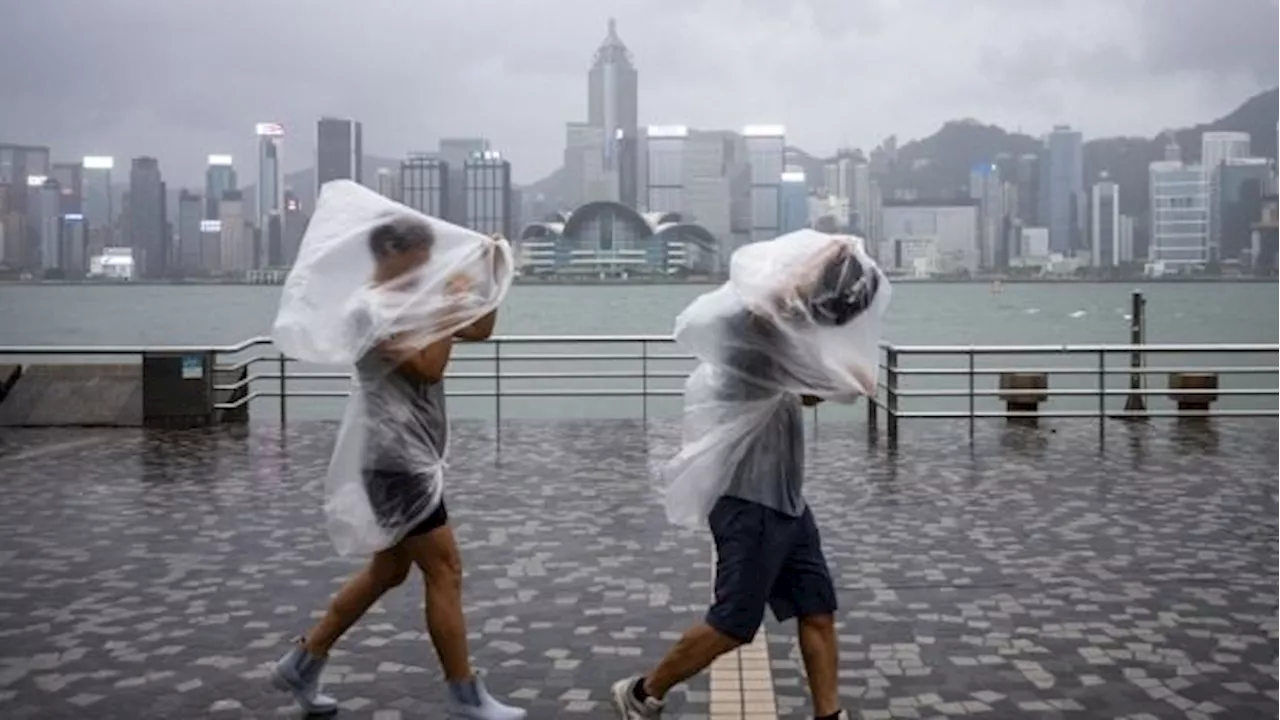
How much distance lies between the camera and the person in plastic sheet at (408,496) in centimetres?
493

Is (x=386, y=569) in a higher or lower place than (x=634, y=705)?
higher

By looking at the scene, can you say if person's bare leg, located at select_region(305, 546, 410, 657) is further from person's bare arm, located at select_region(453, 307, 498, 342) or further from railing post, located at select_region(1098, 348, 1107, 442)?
railing post, located at select_region(1098, 348, 1107, 442)

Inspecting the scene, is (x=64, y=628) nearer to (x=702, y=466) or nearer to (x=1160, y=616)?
(x=702, y=466)

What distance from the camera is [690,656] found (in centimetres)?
482

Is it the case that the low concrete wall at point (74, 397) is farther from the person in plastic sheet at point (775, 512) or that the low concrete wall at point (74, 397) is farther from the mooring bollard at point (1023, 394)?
the person in plastic sheet at point (775, 512)

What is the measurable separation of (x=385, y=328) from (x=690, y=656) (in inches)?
59.9

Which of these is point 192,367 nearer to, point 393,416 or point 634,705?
point 393,416

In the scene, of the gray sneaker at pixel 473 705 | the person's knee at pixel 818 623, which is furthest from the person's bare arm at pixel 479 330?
the person's knee at pixel 818 623

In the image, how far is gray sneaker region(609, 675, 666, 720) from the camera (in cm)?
494

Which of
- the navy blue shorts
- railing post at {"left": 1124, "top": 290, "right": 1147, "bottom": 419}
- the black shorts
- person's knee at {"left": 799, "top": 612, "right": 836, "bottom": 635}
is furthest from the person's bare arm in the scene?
railing post at {"left": 1124, "top": 290, "right": 1147, "bottom": 419}

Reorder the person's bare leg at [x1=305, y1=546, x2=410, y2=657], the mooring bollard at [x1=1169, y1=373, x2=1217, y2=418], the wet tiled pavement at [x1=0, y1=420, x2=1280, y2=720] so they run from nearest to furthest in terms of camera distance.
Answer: the person's bare leg at [x1=305, y1=546, x2=410, y2=657] → the wet tiled pavement at [x1=0, y1=420, x2=1280, y2=720] → the mooring bollard at [x1=1169, y1=373, x2=1217, y2=418]

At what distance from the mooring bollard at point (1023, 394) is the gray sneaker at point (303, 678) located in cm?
1137

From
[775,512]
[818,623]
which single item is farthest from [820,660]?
[775,512]

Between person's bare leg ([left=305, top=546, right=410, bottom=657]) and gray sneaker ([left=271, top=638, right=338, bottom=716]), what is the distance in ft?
0.14
